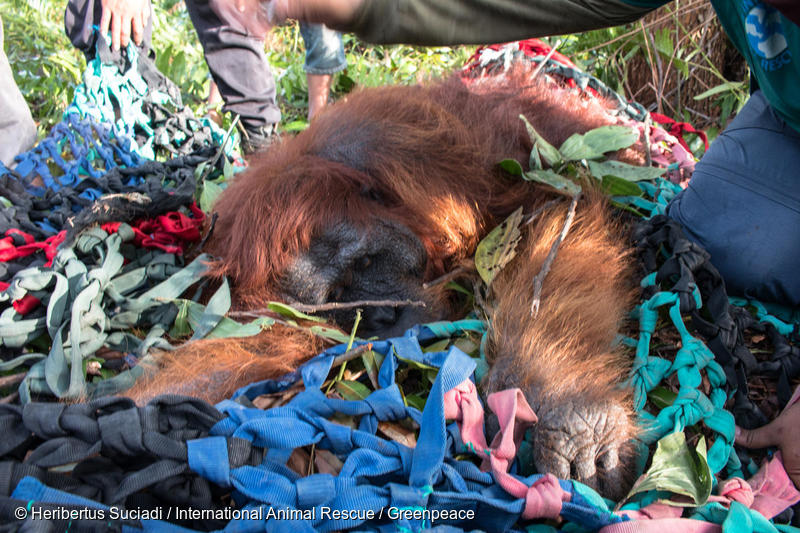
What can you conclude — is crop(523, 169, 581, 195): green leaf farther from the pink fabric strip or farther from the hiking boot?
the hiking boot

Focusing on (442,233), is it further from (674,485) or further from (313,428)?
(674,485)

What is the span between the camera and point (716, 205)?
5.53ft

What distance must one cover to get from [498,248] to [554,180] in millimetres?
264

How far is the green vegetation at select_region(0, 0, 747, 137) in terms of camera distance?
11.1 feet

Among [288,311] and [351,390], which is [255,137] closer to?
[288,311]

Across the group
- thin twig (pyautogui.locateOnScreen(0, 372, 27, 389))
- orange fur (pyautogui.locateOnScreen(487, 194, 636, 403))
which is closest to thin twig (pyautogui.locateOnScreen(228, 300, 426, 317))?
orange fur (pyautogui.locateOnScreen(487, 194, 636, 403))

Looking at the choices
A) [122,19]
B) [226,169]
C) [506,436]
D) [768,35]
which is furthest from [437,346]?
[122,19]

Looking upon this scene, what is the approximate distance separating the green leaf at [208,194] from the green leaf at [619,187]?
4.45 feet

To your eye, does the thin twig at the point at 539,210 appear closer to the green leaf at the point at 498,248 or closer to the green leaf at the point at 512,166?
the green leaf at the point at 498,248

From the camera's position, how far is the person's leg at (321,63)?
3.43 metres

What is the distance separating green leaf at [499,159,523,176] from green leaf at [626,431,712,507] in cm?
86

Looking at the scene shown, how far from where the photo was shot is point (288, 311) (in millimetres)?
1483

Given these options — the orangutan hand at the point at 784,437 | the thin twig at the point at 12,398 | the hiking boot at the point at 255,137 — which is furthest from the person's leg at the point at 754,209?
the hiking boot at the point at 255,137

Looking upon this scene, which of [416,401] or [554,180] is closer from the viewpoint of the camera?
[416,401]
